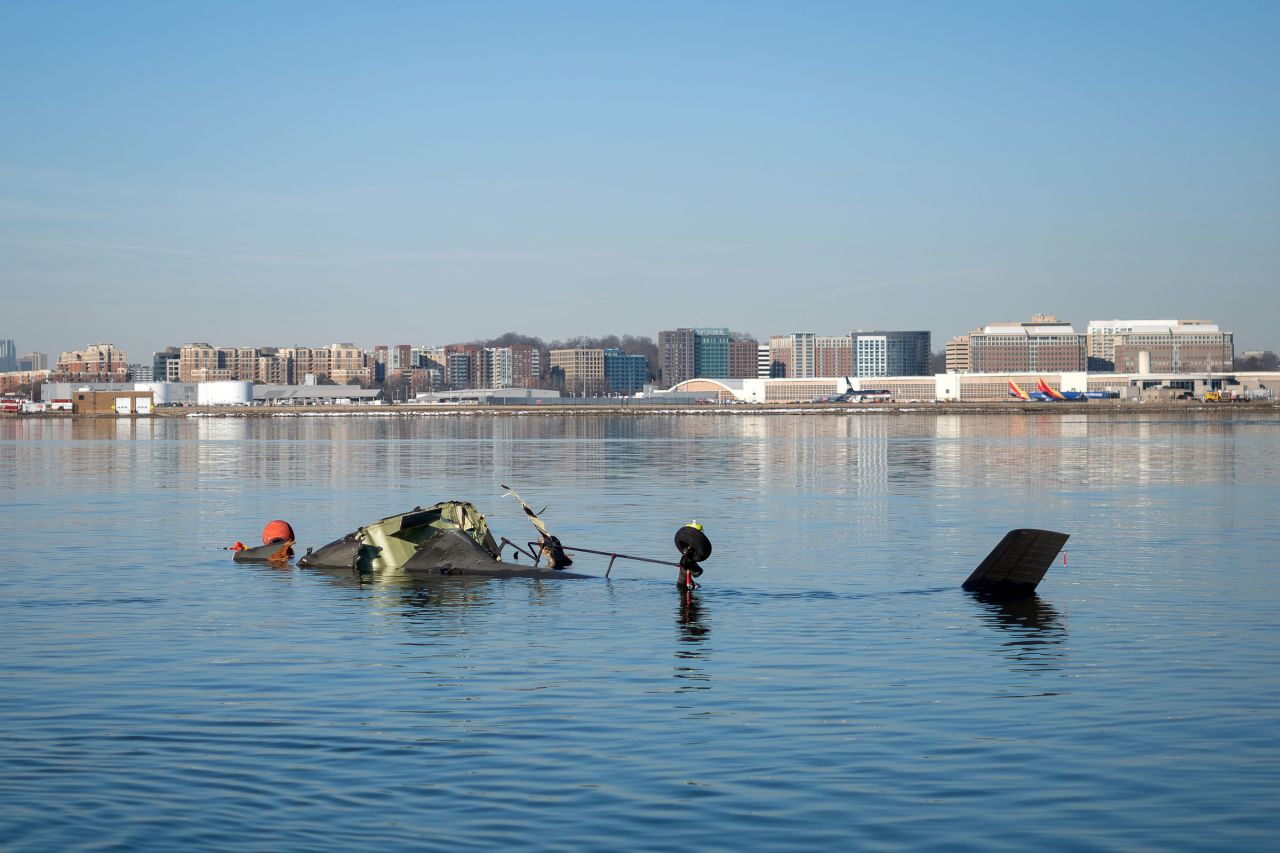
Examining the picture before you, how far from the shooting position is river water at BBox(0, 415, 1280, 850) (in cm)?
1562

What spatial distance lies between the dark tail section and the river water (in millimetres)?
941

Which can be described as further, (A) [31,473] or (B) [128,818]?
(A) [31,473]

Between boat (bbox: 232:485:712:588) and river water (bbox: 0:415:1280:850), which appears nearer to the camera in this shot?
river water (bbox: 0:415:1280:850)

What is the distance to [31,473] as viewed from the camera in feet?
308

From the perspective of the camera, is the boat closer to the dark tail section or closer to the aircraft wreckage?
the aircraft wreckage

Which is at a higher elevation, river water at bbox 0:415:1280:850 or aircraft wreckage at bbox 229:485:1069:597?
aircraft wreckage at bbox 229:485:1069:597

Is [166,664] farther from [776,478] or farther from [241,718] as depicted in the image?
[776,478]

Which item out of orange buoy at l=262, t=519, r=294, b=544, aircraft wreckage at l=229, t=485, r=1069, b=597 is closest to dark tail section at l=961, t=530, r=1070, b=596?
aircraft wreckage at l=229, t=485, r=1069, b=597

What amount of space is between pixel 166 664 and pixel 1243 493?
5665 cm

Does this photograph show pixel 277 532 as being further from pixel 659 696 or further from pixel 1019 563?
pixel 659 696

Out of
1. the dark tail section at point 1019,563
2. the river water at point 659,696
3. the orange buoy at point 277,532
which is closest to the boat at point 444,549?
the river water at point 659,696

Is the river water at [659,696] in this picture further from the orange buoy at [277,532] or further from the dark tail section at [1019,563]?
the orange buoy at [277,532]

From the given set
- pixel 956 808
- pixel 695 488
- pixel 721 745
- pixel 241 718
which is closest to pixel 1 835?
pixel 241 718

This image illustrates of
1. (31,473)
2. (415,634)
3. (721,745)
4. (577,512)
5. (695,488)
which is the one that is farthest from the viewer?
(31,473)
